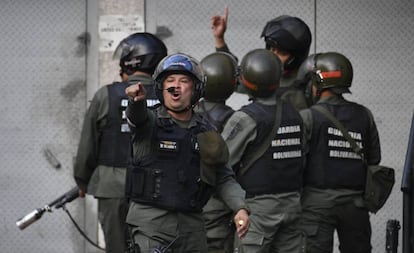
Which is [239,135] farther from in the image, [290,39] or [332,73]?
[290,39]

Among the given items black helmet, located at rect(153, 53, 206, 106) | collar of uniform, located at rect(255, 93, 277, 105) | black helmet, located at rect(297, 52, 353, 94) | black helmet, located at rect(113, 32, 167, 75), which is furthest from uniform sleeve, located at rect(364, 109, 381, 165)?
black helmet, located at rect(153, 53, 206, 106)

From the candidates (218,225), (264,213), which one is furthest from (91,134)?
(264,213)

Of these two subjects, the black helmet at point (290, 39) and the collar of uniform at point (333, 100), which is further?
the black helmet at point (290, 39)

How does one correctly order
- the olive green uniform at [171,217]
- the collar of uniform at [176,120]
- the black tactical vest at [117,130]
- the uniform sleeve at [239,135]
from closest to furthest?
the olive green uniform at [171,217], the collar of uniform at [176,120], the uniform sleeve at [239,135], the black tactical vest at [117,130]

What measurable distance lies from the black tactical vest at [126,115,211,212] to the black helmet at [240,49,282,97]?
1.50 metres

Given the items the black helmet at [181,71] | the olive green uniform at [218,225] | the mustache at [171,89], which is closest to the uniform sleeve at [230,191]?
the black helmet at [181,71]

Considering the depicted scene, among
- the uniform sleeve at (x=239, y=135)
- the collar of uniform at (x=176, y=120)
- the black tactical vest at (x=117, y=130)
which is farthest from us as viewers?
the black tactical vest at (x=117, y=130)

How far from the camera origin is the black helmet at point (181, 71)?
5.85 meters

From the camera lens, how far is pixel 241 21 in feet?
32.2

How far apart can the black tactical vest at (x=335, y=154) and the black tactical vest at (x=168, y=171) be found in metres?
1.79

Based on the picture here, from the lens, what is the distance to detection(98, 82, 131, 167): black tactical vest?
24.7 feet

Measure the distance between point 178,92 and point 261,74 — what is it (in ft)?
4.97

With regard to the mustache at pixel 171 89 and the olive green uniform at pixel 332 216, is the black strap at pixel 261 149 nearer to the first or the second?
the olive green uniform at pixel 332 216

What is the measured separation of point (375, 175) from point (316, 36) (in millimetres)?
2461
